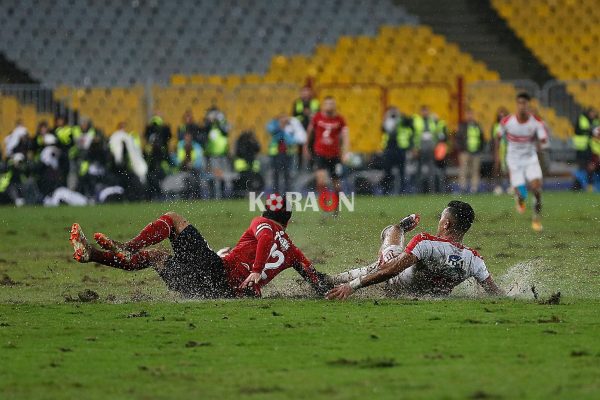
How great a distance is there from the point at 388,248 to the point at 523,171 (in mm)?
8657

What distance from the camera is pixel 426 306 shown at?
10070 mm

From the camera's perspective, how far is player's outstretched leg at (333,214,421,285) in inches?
422

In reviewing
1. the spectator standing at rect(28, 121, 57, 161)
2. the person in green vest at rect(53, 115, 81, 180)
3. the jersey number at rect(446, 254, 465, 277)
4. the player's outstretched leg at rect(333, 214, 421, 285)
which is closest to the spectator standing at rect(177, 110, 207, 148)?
the person in green vest at rect(53, 115, 81, 180)

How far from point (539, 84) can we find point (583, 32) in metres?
2.08

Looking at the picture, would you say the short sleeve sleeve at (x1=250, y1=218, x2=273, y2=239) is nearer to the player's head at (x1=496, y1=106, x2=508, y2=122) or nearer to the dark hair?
the dark hair

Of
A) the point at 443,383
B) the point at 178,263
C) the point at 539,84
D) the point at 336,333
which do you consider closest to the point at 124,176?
the point at 539,84

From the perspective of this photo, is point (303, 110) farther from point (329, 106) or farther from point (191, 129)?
point (329, 106)

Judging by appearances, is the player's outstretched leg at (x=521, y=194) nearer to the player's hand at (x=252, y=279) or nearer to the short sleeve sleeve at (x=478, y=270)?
the short sleeve sleeve at (x=478, y=270)

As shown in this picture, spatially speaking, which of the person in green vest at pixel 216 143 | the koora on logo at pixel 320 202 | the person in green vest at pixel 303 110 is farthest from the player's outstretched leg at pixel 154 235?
the person in green vest at pixel 216 143

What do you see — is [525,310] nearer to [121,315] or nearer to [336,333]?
[336,333]

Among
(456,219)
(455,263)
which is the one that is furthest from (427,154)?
(455,263)

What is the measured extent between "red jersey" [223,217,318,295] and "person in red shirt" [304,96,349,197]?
458 inches

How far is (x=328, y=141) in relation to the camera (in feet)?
73.3

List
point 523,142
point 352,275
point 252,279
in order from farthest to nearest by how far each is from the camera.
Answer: point 523,142 < point 352,275 < point 252,279
